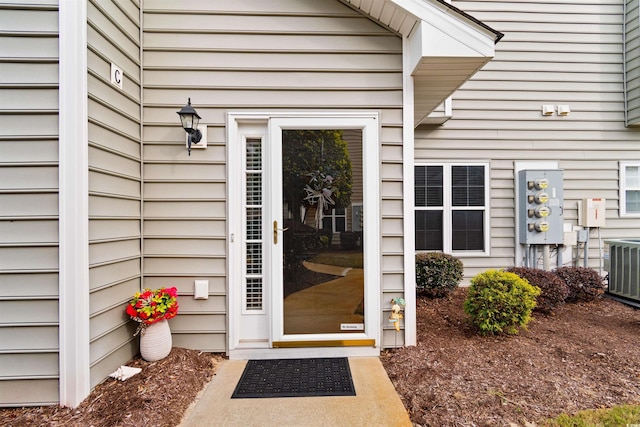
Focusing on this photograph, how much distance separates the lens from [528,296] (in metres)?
2.92

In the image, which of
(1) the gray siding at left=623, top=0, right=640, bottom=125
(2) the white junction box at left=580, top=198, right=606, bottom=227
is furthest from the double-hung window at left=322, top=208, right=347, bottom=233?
(1) the gray siding at left=623, top=0, right=640, bottom=125

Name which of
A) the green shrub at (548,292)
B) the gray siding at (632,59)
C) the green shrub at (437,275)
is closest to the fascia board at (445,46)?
the green shrub at (437,275)

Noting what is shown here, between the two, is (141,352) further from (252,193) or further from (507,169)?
(507,169)

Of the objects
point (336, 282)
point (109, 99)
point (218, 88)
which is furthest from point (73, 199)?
point (336, 282)

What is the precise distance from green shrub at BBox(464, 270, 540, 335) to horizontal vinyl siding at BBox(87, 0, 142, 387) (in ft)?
10.1

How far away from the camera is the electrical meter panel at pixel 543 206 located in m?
4.48

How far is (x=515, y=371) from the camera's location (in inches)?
92.7

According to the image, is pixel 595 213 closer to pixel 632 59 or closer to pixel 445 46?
pixel 632 59

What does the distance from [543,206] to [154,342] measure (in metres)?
5.11

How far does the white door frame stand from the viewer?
2715 millimetres

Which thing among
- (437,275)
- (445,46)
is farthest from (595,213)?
(445,46)

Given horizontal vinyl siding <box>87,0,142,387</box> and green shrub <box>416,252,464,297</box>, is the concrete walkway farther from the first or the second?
green shrub <box>416,252,464,297</box>

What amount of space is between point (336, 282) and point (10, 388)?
7.61 feet

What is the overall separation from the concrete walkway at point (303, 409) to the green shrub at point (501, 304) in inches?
48.0
